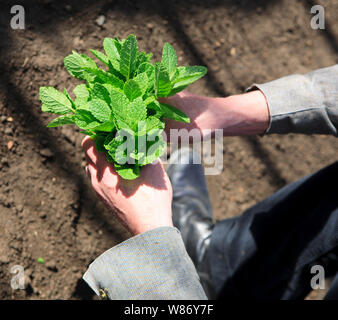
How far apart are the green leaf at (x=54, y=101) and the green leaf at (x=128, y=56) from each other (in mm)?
195

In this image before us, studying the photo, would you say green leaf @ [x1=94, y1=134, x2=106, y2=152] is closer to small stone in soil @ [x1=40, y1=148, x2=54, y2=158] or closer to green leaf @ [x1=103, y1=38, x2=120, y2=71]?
green leaf @ [x1=103, y1=38, x2=120, y2=71]

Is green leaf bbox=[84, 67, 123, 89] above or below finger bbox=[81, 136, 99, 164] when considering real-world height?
above

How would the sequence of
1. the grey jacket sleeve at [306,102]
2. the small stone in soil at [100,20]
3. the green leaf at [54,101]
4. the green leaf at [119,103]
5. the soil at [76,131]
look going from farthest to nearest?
the small stone in soil at [100,20] < the soil at [76,131] < the grey jacket sleeve at [306,102] < the green leaf at [54,101] < the green leaf at [119,103]

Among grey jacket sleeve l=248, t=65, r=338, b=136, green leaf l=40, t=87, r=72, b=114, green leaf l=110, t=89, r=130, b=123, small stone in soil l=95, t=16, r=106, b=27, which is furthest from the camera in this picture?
small stone in soil l=95, t=16, r=106, b=27

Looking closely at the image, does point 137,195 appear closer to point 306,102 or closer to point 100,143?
point 100,143

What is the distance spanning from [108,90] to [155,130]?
16cm

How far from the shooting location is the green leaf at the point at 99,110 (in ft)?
3.01

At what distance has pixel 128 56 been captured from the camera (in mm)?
915

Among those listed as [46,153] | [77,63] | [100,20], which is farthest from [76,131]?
[77,63]

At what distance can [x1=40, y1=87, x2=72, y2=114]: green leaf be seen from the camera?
3.28 ft

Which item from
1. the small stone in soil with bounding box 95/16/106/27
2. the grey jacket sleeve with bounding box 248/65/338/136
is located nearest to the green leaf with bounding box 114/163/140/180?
the grey jacket sleeve with bounding box 248/65/338/136

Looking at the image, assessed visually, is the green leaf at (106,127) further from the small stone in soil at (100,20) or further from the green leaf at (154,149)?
the small stone in soil at (100,20)

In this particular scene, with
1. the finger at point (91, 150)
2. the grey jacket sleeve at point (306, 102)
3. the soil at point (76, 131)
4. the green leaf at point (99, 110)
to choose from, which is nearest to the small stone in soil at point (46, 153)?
the soil at point (76, 131)

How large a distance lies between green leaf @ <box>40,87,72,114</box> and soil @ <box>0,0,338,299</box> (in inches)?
21.9
